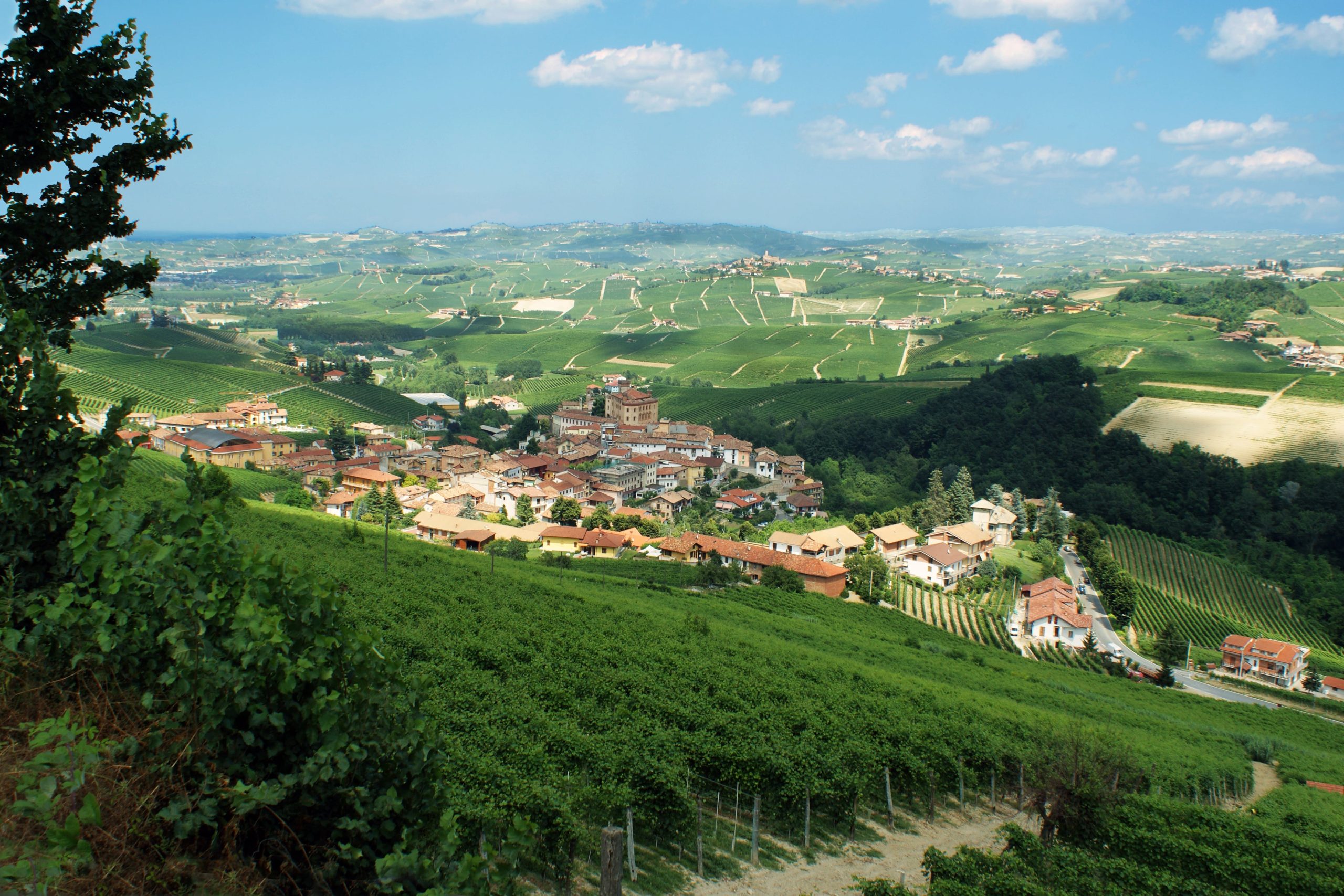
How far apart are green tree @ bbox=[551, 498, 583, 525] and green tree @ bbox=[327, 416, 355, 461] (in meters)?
17.6

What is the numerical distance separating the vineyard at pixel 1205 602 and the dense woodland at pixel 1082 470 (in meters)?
1.74

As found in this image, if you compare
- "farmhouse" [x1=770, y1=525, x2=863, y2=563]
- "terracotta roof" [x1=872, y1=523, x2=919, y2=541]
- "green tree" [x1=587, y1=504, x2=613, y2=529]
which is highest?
"green tree" [x1=587, y1=504, x2=613, y2=529]

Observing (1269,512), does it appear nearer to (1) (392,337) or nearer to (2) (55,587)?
(2) (55,587)

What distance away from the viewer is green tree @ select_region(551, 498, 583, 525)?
48344 mm

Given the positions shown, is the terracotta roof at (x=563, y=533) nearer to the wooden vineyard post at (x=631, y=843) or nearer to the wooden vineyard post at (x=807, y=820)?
the wooden vineyard post at (x=807, y=820)

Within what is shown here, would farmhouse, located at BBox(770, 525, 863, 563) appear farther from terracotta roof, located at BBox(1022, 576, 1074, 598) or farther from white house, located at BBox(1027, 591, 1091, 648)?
white house, located at BBox(1027, 591, 1091, 648)

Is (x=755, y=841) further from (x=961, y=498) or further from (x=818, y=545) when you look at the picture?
(x=961, y=498)

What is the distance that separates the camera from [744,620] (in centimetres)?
2877

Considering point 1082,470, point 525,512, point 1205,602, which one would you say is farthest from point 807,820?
point 1082,470

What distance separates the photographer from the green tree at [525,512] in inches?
1891

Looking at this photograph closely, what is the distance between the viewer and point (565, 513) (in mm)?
48344

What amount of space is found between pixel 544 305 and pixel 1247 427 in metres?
135

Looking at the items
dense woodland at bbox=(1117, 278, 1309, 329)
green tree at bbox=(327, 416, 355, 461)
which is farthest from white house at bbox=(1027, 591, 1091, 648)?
dense woodland at bbox=(1117, 278, 1309, 329)

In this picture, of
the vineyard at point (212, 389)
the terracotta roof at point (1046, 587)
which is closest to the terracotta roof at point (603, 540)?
the terracotta roof at point (1046, 587)
